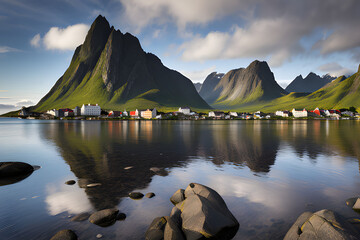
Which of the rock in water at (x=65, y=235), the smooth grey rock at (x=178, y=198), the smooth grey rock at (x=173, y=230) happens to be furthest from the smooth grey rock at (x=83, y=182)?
the smooth grey rock at (x=173, y=230)

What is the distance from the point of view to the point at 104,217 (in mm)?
12469

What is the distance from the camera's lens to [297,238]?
981 cm

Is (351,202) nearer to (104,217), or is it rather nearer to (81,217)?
(104,217)

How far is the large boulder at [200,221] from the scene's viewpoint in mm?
10281

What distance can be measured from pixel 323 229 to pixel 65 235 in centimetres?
1297

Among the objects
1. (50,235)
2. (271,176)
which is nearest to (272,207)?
(271,176)

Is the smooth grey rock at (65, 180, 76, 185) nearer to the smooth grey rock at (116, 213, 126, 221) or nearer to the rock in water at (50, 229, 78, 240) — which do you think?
the smooth grey rock at (116, 213, 126, 221)

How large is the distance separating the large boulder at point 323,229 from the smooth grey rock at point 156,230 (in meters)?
6.57

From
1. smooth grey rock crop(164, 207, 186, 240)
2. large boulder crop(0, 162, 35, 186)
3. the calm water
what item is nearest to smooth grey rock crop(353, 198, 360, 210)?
Result: the calm water

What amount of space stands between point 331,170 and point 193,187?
2054cm

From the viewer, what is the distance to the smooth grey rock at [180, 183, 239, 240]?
10.4m

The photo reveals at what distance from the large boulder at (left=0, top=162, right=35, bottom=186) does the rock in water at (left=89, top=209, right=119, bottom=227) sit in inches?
562

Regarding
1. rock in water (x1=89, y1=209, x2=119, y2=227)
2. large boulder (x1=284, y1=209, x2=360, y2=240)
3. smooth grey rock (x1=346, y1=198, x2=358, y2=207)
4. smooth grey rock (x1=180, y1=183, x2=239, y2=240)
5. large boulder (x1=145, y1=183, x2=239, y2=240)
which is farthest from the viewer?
smooth grey rock (x1=346, y1=198, x2=358, y2=207)

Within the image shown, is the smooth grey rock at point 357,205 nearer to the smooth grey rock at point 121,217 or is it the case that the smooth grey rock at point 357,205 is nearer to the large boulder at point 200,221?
the large boulder at point 200,221
